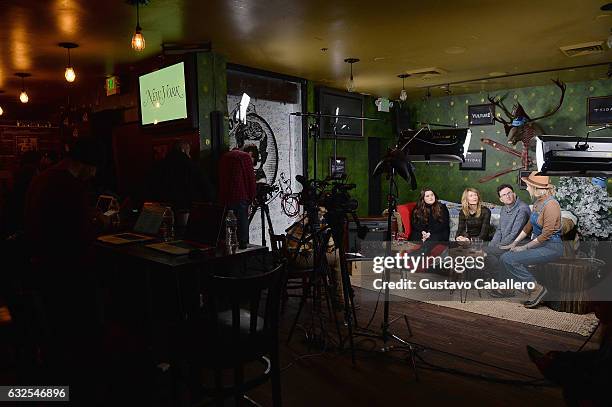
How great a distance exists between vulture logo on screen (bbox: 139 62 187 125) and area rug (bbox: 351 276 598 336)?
10.7 ft

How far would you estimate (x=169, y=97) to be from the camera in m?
5.38

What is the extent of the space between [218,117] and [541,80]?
5.36 meters

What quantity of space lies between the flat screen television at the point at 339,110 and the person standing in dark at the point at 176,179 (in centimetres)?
323

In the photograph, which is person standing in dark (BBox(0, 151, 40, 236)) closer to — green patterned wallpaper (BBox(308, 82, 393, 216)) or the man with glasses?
green patterned wallpaper (BBox(308, 82, 393, 216))

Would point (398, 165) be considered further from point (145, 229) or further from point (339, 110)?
point (339, 110)

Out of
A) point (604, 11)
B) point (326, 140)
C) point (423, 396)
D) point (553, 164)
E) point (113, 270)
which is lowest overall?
point (423, 396)

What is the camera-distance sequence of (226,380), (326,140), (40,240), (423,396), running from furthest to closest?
1. (326,140)
2. (226,380)
3. (423,396)
4. (40,240)

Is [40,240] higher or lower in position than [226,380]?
higher

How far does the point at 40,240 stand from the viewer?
2.61m

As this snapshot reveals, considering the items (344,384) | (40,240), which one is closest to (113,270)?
(40,240)

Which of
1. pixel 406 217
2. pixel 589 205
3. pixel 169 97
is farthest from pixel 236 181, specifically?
pixel 589 205

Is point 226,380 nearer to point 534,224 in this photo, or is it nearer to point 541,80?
point 534,224

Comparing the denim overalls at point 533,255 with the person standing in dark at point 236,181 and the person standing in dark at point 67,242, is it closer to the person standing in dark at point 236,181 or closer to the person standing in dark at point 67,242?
the person standing in dark at point 236,181

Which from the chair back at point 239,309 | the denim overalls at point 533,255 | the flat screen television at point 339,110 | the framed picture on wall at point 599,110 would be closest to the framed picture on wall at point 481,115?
the framed picture on wall at point 599,110
